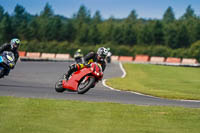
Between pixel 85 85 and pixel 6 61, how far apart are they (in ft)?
11.6

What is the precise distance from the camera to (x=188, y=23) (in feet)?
353

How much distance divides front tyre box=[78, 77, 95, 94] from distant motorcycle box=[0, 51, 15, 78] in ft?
10.7

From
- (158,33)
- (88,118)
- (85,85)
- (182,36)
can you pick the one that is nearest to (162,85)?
(85,85)

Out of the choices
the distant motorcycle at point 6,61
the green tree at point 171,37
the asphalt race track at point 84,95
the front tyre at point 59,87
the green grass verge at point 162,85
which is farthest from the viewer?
the green tree at point 171,37

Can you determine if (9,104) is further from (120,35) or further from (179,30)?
(120,35)

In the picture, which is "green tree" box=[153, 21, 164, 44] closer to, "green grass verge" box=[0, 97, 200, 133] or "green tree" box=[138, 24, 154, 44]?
Answer: "green tree" box=[138, 24, 154, 44]

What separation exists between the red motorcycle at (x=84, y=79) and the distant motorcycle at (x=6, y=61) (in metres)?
2.82

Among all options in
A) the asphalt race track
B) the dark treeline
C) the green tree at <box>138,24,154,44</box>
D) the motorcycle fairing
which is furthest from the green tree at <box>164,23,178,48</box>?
the motorcycle fairing

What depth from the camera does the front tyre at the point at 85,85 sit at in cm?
1287

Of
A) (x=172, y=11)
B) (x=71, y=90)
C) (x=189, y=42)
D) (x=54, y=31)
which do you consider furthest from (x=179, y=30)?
(x=172, y=11)

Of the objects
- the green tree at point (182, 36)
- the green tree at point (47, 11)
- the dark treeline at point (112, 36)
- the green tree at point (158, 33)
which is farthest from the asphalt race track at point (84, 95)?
the green tree at point (47, 11)

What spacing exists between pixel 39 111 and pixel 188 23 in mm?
102337

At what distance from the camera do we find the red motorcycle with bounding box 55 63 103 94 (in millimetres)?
12883

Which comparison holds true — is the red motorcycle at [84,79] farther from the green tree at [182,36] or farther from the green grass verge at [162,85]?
the green tree at [182,36]
